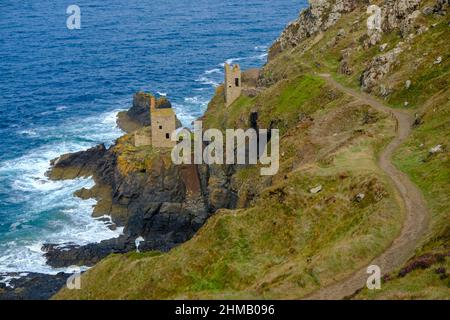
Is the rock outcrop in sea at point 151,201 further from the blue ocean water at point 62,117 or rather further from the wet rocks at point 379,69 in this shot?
the wet rocks at point 379,69

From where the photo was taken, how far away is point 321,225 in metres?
53.2

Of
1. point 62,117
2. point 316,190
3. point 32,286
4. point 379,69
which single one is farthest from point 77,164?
point 316,190

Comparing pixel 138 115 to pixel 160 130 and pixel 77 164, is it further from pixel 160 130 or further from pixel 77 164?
pixel 160 130

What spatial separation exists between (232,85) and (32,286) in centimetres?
4967

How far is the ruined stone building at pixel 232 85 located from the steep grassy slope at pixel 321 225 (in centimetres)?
2979

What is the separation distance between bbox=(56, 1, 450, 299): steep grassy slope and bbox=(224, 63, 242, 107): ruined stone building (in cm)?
2979

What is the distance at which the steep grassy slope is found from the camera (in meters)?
45.1

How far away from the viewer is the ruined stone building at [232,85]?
115000mm

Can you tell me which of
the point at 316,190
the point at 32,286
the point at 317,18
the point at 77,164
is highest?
the point at 317,18

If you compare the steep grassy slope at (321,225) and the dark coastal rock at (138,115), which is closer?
the steep grassy slope at (321,225)

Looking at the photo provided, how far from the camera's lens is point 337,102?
91812 mm

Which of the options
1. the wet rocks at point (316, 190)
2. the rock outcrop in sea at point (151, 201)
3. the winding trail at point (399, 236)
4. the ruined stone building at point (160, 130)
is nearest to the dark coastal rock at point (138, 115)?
the ruined stone building at point (160, 130)

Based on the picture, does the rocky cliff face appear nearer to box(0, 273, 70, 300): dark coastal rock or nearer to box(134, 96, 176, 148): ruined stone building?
box(134, 96, 176, 148): ruined stone building

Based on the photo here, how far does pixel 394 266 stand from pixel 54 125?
112533 millimetres
